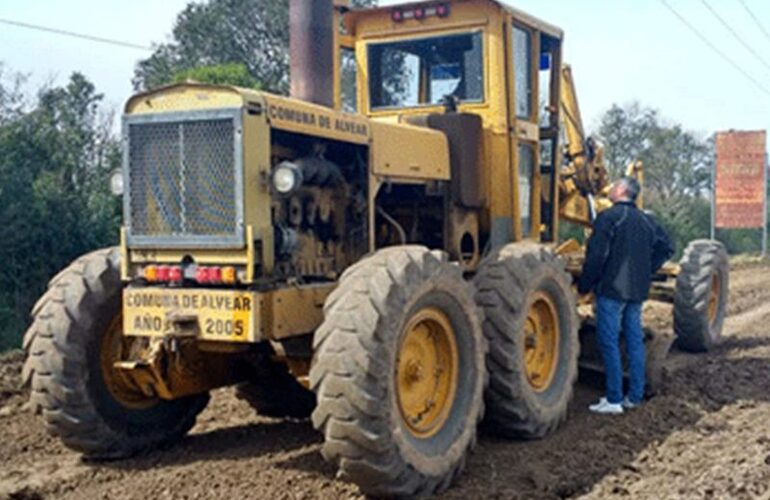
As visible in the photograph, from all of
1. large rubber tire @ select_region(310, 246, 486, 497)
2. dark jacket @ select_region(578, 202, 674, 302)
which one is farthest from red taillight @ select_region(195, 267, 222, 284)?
dark jacket @ select_region(578, 202, 674, 302)

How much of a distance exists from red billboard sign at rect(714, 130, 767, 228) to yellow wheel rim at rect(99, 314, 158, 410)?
29.5 metres

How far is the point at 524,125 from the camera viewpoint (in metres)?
8.54

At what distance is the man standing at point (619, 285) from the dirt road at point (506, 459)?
0.27m

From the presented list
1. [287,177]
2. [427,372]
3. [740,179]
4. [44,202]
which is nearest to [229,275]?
[287,177]

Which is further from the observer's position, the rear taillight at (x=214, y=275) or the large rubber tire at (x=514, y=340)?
the large rubber tire at (x=514, y=340)

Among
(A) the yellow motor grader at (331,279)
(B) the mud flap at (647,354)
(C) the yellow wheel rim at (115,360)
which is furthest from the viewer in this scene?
(B) the mud flap at (647,354)

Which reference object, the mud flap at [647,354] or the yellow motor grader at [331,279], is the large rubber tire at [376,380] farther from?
the mud flap at [647,354]

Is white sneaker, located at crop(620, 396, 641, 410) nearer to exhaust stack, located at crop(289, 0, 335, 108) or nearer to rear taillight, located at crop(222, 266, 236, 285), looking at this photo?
exhaust stack, located at crop(289, 0, 335, 108)

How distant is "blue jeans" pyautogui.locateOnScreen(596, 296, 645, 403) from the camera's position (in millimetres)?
8125

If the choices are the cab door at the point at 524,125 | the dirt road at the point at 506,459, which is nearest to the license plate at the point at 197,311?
the dirt road at the point at 506,459

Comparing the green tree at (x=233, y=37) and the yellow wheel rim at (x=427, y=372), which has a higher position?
the green tree at (x=233, y=37)

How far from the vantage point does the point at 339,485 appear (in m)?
5.92

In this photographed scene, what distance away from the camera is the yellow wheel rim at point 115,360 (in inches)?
263

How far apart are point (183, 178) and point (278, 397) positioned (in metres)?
2.31
